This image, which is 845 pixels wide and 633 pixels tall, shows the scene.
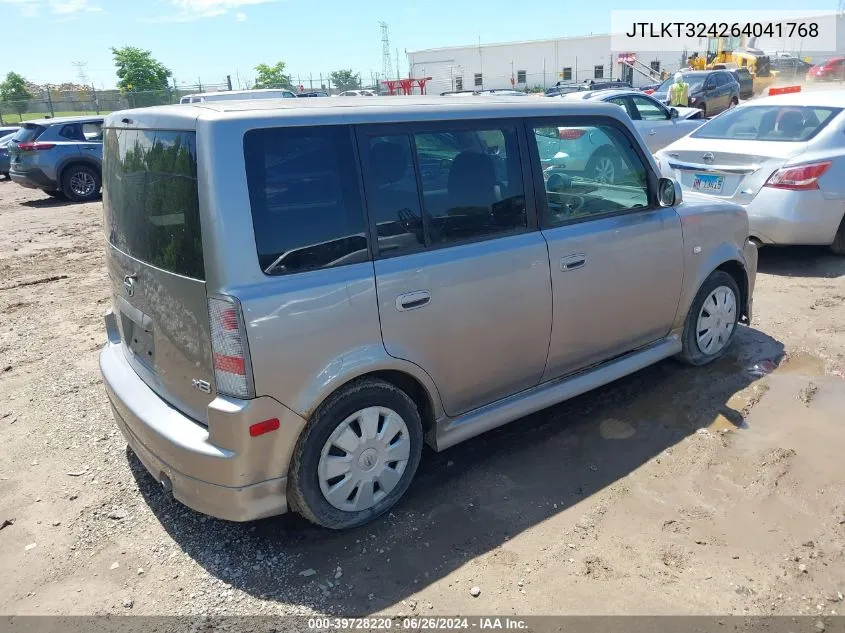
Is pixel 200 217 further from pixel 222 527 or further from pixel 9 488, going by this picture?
pixel 9 488

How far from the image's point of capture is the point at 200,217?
2.59m

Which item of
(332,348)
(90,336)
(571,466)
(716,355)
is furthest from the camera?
(90,336)

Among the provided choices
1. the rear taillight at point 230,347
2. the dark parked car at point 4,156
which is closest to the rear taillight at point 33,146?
the dark parked car at point 4,156

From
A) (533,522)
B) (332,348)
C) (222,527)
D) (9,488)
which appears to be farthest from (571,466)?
(9,488)

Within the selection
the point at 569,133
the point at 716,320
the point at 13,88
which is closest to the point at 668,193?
the point at 569,133

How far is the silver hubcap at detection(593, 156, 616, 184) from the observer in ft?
13.0

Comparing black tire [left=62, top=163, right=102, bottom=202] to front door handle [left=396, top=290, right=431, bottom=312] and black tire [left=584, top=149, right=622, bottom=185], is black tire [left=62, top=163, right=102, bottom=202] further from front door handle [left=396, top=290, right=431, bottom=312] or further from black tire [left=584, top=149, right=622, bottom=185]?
front door handle [left=396, top=290, right=431, bottom=312]

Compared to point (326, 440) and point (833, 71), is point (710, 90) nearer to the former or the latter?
point (833, 71)

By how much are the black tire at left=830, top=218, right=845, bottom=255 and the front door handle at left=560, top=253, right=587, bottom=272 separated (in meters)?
4.76

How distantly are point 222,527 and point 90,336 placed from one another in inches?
138

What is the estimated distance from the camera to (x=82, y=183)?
14.4 meters

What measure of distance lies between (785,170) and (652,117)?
5910mm

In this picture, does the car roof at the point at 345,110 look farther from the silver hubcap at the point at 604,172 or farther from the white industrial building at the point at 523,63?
the white industrial building at the point at 523,63

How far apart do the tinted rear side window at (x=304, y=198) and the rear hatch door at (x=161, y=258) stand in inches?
10.1
